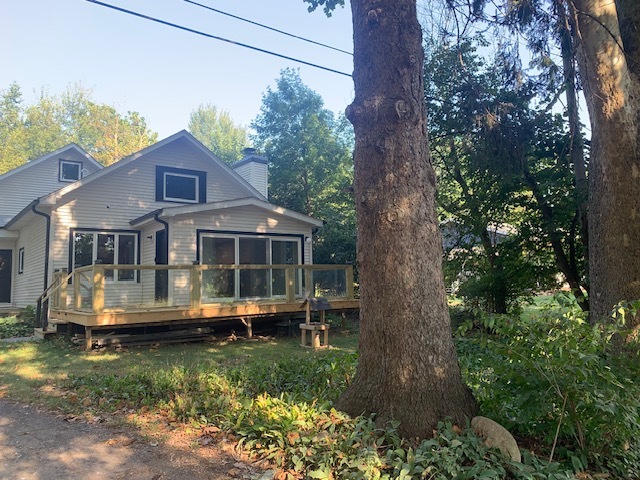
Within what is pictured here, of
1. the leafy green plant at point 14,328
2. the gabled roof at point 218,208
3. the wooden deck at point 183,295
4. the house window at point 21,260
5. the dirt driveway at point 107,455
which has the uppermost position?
the gabled roof at point 218,208

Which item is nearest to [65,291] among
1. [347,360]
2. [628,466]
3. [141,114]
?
[347,360]

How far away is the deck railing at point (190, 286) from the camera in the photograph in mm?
9445

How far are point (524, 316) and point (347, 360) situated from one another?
197 centimetres

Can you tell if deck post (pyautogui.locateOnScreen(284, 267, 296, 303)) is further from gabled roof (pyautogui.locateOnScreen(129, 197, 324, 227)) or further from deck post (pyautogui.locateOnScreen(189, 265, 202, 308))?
gabled roof (pyautogui.locateOnScreen(129, 197, 324, 227))

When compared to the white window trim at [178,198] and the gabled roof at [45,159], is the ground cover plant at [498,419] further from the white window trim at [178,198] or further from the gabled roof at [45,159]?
the gabled roof at [45,159]

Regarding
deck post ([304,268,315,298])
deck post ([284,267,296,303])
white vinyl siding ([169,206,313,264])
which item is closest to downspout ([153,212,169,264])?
white vinyl siding ([169,206,313,264])

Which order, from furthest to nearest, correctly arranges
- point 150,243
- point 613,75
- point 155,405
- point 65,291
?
point 150,243 → point 65,291 → point 613,75 → point 155,405

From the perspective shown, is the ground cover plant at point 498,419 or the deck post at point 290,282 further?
the deck post at point 290,282

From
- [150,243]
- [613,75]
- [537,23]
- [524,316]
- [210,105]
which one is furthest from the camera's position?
[210,105]

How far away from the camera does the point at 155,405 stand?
484 cm

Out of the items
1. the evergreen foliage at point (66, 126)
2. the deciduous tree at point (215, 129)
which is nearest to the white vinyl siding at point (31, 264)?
the evergreen foliage at point (66, 126)

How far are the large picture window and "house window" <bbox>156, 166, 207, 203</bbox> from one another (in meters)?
3.05

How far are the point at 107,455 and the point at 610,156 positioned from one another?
6.50 metres

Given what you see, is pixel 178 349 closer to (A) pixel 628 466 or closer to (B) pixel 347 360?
(B) pixel 347 360
